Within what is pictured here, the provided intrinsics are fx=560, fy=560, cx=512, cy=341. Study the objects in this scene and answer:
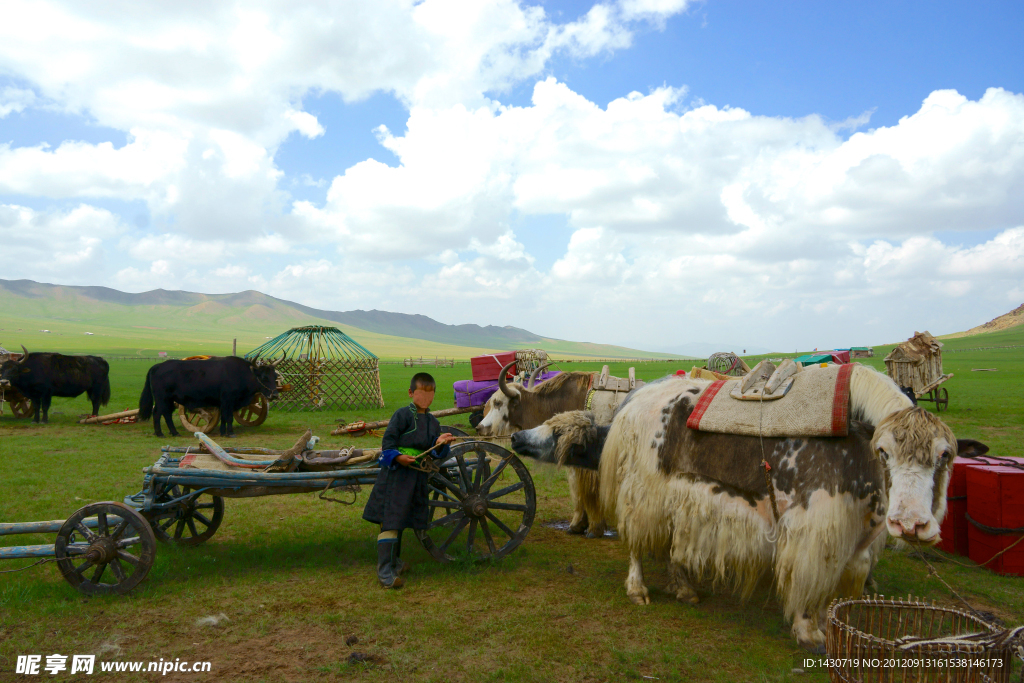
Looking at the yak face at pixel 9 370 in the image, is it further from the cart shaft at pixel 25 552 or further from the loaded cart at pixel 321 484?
the cart shaft at pixel 25 552

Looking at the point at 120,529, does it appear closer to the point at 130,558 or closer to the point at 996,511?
the point at 130,558

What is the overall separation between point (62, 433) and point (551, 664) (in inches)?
494

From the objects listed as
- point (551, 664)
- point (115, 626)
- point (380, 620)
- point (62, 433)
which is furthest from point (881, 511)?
point (62, 433)

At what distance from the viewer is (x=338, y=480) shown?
430 cm

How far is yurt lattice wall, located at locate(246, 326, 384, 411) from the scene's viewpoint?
17.1 m

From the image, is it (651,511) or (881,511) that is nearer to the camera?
(881,511)

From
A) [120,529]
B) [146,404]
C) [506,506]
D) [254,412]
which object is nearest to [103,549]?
[120,529]

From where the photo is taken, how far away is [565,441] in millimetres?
4352

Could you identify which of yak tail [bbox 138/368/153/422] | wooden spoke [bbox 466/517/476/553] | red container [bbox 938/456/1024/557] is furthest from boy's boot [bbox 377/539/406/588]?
yak tail [bbox 138/368/153/422]

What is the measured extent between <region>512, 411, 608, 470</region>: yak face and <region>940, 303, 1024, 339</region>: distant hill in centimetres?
10613

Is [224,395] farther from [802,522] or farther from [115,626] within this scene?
[802,522]

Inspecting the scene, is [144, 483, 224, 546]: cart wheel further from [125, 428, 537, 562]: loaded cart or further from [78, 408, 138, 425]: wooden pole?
[78, 408, 138, 425]: wooden pole

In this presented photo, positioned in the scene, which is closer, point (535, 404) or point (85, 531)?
point (85, 531)

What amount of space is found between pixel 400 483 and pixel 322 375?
46.2 feet
